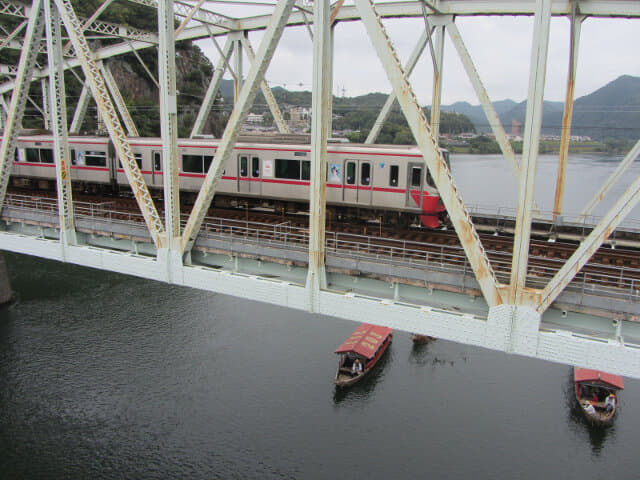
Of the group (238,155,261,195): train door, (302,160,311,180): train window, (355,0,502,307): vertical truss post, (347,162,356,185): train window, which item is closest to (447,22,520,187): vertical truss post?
(347,162,356,185): train window

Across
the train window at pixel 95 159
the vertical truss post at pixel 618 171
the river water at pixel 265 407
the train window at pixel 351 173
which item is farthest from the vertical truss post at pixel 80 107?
the vertical truss post at pixel 618 171

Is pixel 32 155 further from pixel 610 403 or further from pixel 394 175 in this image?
pixel 610 403

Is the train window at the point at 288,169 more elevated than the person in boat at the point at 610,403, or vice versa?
the train window at the point at 288,169

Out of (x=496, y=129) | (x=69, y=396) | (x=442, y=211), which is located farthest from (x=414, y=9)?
(x=69, y=396)

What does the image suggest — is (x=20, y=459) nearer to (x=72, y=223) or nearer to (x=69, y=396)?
(x=69, y=396)

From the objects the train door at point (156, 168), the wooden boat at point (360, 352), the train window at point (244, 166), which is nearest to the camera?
the train window at point (244, 166)

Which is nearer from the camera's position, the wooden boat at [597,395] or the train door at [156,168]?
the train door at [156,168]

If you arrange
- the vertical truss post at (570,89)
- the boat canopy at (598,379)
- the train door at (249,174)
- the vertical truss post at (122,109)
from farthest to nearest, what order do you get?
the vertical truss post at (122,109)
the boat canopy at (598,379)
the train door at (249,174)
the vertical truss post at (570,89)

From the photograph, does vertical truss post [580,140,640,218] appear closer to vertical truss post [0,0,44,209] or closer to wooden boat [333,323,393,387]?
wooden boat [333,323,393,387]

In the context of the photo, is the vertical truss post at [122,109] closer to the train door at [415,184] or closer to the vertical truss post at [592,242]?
the train door at [415,184]
